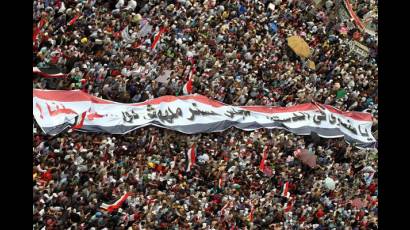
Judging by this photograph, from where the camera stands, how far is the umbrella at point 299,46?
19734mm

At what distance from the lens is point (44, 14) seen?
16062mm

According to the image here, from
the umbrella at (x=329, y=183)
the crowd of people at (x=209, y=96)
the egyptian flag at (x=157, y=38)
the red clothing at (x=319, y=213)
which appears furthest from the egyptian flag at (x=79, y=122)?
the umbrella at (x=329, y=183)

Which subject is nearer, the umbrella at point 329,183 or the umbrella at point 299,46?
the umbrella at point 299,46

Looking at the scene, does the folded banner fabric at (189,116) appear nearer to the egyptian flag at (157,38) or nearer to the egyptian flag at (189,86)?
the egyptian flag at (189,86)

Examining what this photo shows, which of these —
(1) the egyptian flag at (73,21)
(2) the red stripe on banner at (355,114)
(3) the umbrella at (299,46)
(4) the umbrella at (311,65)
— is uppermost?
(1) the egyptian flag at (73,21)

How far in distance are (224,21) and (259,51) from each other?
1476mm

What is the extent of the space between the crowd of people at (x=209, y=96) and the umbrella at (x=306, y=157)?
0.49 feet

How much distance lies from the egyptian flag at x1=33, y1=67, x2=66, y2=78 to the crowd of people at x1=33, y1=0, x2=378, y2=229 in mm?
127

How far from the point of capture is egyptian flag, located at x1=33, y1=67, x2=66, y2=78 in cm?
1591

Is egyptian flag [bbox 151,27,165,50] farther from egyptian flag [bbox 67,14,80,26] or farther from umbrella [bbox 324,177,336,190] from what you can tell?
umbrella [bbox 324,177,336,190]

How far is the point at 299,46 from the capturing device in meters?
19.8

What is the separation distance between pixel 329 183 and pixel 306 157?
1279 mm

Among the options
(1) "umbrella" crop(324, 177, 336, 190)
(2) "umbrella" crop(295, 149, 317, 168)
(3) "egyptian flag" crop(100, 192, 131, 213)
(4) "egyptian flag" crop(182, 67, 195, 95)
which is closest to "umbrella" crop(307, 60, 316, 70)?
(2) "umbrella" crop(295, 149, 317, 168)

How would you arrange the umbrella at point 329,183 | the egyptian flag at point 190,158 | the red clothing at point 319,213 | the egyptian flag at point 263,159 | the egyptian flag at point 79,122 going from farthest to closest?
the umbrella at point 329,183 < the red clothing at point 319,213 < the egyptian flag at point 263,159 < the egyptian flag at point 190,158 < the egyptian flag at point 79,122
